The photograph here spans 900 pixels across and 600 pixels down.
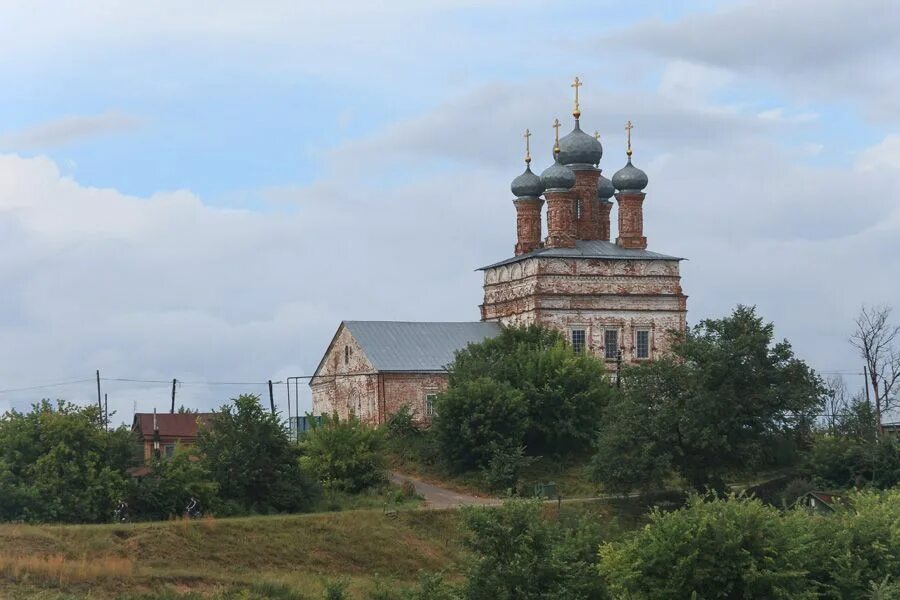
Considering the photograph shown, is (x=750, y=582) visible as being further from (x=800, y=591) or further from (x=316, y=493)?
(x=316, y=493)

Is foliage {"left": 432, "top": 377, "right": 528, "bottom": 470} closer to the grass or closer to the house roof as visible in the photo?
the grass

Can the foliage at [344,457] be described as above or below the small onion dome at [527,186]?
below

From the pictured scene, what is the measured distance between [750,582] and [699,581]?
99 cm

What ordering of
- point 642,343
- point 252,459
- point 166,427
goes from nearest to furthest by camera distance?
point 252,459
point 166,427
point 642,343

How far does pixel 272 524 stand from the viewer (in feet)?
148

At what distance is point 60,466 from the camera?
146 ft

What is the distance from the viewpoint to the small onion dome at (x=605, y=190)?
68000 millimetres

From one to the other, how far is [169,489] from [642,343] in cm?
2312

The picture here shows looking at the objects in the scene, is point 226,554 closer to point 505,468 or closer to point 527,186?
point 505,468

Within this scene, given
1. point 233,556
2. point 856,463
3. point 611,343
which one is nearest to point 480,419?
point 611,343

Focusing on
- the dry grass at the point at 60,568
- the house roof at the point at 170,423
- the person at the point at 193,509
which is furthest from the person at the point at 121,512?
the house roof at the point at 170,423

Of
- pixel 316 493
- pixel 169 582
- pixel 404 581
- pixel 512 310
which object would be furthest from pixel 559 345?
pixel 169 582

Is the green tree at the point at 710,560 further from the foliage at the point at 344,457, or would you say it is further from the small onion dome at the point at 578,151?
the small onion dome at the point at 578,151

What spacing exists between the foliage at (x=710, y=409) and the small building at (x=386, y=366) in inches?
379
